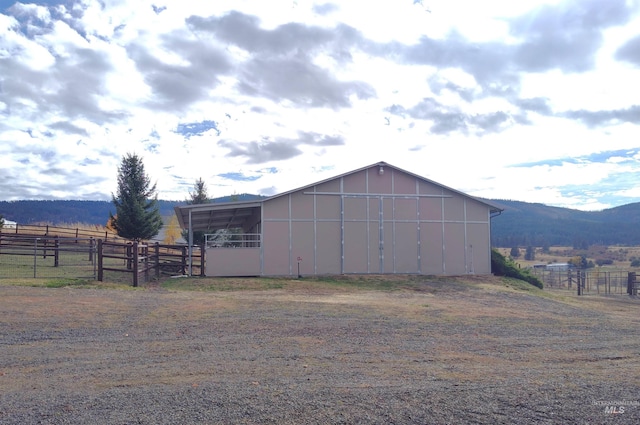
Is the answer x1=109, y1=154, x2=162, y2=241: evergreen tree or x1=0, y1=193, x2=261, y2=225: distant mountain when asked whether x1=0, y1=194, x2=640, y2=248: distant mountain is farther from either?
x1=109, y1=154, x2=162, y2=241: evergreen tree

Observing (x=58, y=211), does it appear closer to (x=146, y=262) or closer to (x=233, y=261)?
(x=233, y=261)

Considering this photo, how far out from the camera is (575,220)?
381 feet

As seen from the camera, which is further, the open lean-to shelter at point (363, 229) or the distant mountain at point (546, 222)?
the distant mountain at point (546, 222)

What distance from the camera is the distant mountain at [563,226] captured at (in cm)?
10331

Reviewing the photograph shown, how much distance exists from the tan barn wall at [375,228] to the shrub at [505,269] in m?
0.91

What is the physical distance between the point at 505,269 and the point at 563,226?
93674 mm

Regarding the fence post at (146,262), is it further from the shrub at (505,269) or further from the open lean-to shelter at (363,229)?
the shrub at (505,269)

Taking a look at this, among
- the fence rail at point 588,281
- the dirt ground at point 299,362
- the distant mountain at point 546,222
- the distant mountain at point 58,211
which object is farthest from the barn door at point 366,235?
the distant mountain at point 58,211

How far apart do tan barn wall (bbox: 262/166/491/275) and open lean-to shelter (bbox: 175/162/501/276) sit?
45 millimetres

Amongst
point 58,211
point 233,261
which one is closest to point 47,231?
point 233,261

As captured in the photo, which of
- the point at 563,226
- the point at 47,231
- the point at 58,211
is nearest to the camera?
the point at 47,231

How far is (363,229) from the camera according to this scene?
2595 centimetres

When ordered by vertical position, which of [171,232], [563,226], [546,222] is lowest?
[171,232]

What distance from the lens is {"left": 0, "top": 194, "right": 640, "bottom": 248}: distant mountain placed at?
103m
